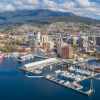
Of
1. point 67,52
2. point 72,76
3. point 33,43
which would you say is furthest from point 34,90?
point 33,43

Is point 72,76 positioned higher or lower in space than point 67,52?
lower

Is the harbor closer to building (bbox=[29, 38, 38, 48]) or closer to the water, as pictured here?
the water

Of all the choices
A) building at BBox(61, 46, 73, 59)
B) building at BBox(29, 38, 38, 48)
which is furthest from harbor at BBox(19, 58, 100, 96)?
building at BBox(29, 38, 38, 48)

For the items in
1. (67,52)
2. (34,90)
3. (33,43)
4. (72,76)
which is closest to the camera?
(34,90)

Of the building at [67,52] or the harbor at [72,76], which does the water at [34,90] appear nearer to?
the harbor at [72,76]

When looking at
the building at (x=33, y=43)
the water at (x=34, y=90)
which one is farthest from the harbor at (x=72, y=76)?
the building at (x=33, y=43)

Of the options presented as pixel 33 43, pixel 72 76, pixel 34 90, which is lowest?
pixel 34 90

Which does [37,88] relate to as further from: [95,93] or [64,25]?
[64,25]

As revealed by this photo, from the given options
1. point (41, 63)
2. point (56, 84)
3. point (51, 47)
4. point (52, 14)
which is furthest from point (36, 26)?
point (52, 14)

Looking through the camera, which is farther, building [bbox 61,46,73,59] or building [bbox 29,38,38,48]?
building [bbox 29,38,38,48]

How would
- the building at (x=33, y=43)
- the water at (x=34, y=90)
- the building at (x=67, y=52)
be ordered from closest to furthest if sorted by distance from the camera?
the water at (x=34, y=90) → the building at (x=67, y=52) → the building at (x=33, y=43)

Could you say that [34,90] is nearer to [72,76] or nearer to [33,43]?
[72,76]
